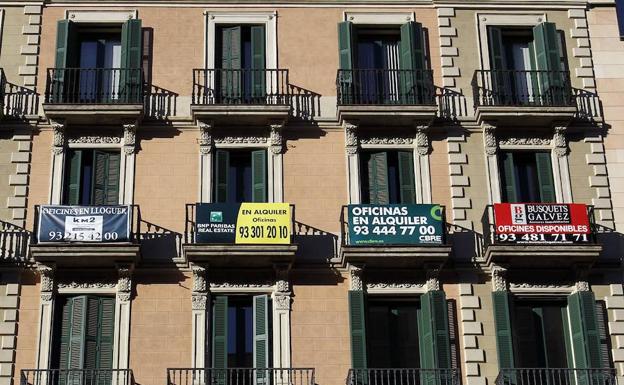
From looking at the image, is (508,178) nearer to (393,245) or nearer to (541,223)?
(541,223)

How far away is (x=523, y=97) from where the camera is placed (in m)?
32.3

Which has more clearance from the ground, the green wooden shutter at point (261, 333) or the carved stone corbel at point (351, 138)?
the carved stone corbel at point (351, 138)

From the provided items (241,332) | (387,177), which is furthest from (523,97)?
(241,332)

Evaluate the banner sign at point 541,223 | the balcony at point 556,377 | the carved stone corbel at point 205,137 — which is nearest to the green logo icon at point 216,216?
the carved stone corbel at point 205,137

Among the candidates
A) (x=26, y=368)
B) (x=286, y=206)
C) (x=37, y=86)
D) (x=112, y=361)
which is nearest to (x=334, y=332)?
(x=286, y=206)

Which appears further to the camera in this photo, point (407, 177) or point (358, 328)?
point (407, 177)

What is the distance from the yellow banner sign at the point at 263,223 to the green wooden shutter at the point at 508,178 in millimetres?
5340

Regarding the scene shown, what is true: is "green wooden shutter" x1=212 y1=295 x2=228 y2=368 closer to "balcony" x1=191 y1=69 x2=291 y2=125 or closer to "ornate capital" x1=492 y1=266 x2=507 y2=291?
"balcony" x1=191 y1=69 x2=291 y2=125

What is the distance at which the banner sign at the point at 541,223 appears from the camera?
29984mm

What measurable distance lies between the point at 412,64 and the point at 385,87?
87 centimetres

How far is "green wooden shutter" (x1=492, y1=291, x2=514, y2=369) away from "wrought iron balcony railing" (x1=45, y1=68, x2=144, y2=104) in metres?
9.63

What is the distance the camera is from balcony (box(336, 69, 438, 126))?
31.2 m

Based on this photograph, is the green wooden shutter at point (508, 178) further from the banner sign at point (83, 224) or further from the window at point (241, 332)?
the banner sign at point (83, 224)

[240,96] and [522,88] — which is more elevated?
[522,88]
